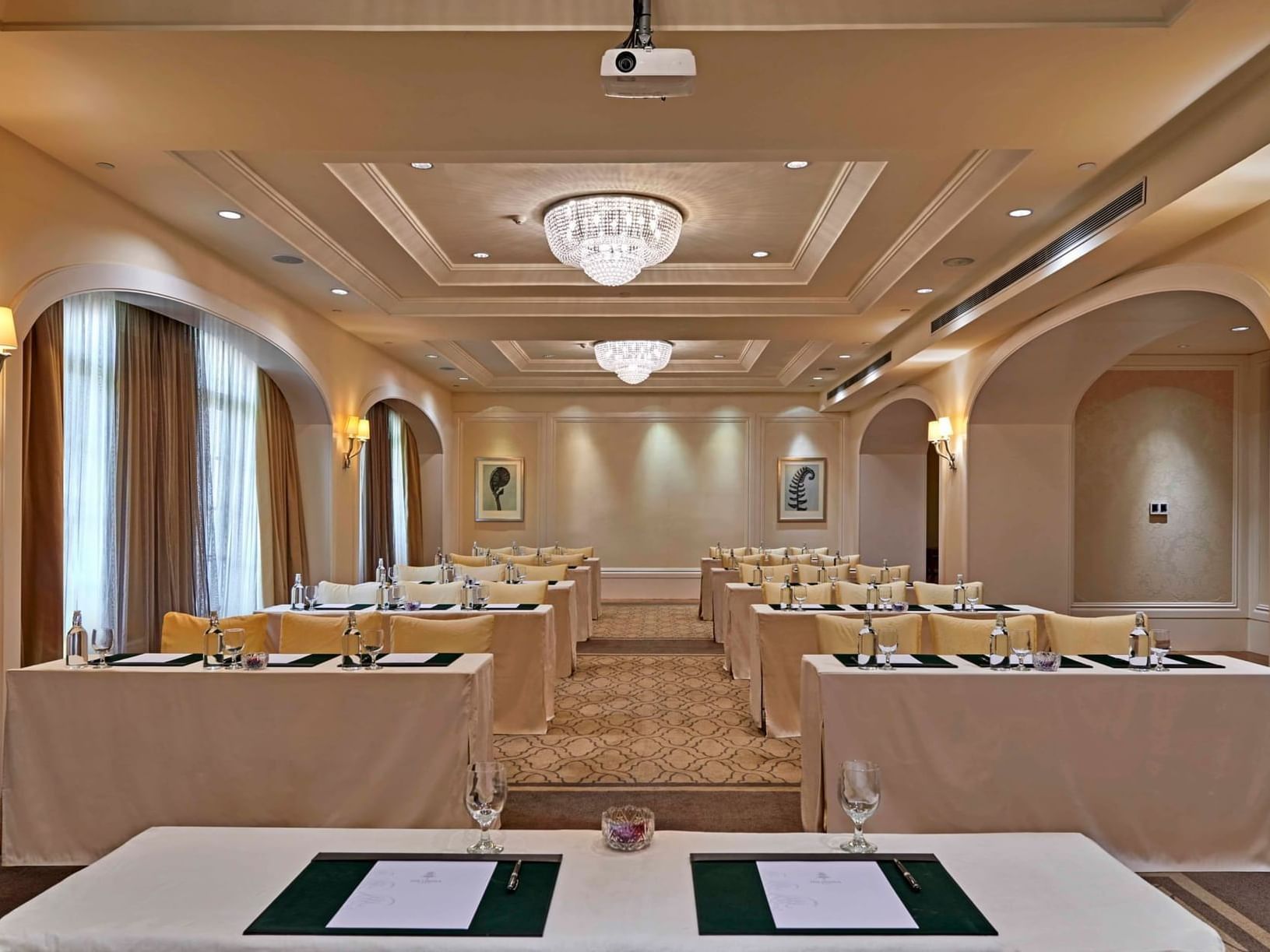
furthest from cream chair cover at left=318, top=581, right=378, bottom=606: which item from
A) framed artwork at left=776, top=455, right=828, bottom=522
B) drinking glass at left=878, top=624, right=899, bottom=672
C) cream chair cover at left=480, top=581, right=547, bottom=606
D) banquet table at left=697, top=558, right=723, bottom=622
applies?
framed artwork at left=776, top=455, right=828, bottom=522

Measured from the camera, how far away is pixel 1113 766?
3.35m

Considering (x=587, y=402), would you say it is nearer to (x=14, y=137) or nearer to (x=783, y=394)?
(x=783, y=394)

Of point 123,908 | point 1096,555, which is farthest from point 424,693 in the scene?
point 1096,555

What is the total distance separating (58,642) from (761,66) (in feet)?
15.1

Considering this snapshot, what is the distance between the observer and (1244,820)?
3.37 metres

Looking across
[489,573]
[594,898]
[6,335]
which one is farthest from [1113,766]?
[489,573]

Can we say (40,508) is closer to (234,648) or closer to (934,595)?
(234,648)

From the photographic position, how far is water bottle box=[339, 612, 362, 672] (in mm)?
3615

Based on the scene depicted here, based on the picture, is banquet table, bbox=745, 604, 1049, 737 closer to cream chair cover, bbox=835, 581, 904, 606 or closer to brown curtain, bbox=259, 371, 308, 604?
cream chair cover, bbox=835, 581, 904, 606

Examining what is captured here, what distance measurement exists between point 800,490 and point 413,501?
580cm

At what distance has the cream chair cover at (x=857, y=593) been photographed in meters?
6.04

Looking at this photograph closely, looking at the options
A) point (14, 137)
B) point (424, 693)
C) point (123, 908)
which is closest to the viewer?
point (123, 908)

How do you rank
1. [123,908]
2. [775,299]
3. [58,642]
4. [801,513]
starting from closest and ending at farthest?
[123,908], [58,642], [775,299], [801,513]

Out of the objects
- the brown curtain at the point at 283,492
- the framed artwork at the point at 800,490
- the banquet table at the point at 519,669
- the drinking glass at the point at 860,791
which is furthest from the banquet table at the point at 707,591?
the drinking glass at the point at 860,791
